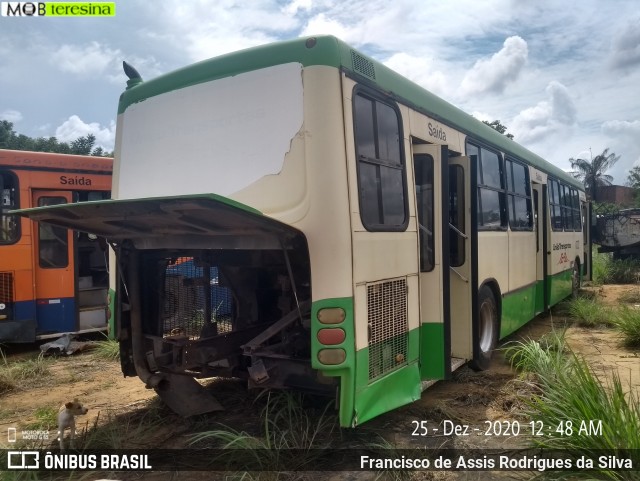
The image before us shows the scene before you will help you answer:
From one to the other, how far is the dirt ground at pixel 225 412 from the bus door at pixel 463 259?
1.79 feet

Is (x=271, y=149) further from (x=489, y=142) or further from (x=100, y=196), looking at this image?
(x=100, y=196)

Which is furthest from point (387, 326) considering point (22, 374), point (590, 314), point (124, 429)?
point (590, 314)

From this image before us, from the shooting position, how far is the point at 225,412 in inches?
196

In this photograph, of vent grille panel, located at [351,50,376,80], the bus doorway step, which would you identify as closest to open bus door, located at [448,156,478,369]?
vent grille panel, located at [351,50,376,80]

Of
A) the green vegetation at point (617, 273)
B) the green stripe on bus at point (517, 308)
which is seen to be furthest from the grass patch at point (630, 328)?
the green vegetation at point (617, 273)

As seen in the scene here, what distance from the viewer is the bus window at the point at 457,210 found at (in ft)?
17.5

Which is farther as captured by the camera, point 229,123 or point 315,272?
point 229,123

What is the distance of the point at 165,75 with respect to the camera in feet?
15.3

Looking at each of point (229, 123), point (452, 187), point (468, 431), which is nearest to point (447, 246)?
point (452, 187)

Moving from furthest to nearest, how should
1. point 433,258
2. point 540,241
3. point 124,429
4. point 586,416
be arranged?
point 540,241 → point 433,258 → point 124,429 → point 586,416

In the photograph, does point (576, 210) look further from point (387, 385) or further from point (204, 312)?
point (204, 312)

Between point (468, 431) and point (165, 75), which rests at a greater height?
point (165, 75)

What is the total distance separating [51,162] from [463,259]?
6.26m

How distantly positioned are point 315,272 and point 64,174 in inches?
236
